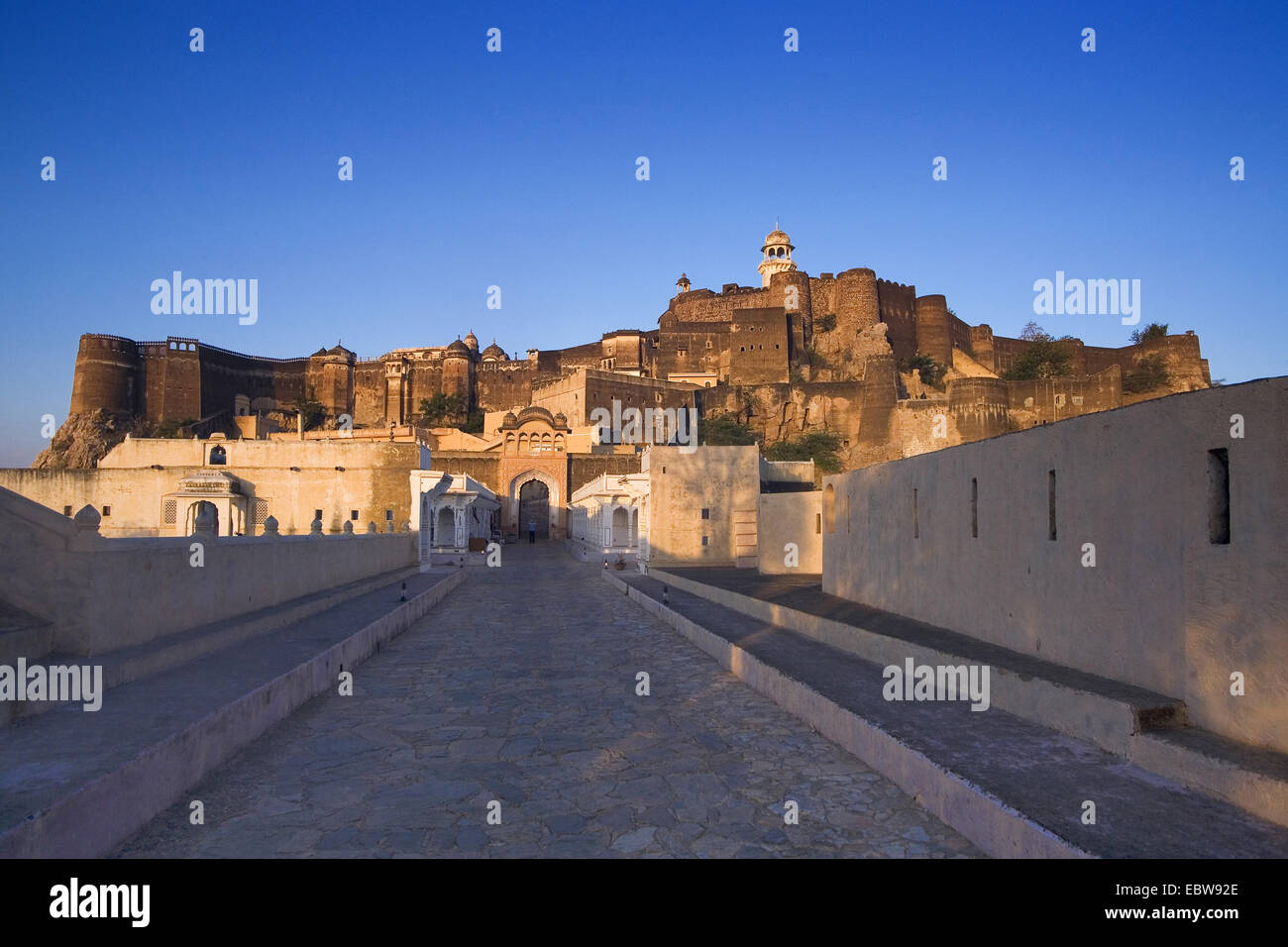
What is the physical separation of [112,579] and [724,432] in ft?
184

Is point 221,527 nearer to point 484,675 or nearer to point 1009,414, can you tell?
point 484,675

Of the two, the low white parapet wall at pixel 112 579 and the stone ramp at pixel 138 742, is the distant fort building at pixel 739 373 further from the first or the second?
the stone ramp at pixel 138 742

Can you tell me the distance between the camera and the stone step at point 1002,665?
15.8ft

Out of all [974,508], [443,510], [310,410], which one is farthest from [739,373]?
[974,508]

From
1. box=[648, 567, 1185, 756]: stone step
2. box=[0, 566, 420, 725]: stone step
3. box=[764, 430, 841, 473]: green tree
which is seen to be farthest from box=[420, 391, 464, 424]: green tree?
box=[648, 567, 1185, 756]: stone step

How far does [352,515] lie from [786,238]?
2402 inches

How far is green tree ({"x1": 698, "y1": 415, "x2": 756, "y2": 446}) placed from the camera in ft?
201

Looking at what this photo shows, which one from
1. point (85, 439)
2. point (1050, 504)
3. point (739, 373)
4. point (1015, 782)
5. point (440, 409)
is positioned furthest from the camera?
point (440, 409)

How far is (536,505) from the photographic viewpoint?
180 ft

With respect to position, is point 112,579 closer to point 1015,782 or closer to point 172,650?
point 172,650

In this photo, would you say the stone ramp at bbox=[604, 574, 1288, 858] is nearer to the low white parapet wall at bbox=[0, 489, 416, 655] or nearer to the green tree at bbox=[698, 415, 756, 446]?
the low white parapet wall at bbox=[0, 489, 416, 655]

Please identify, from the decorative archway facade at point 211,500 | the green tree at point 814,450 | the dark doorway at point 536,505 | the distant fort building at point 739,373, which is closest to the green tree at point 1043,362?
the distant fort building at point 739,373
